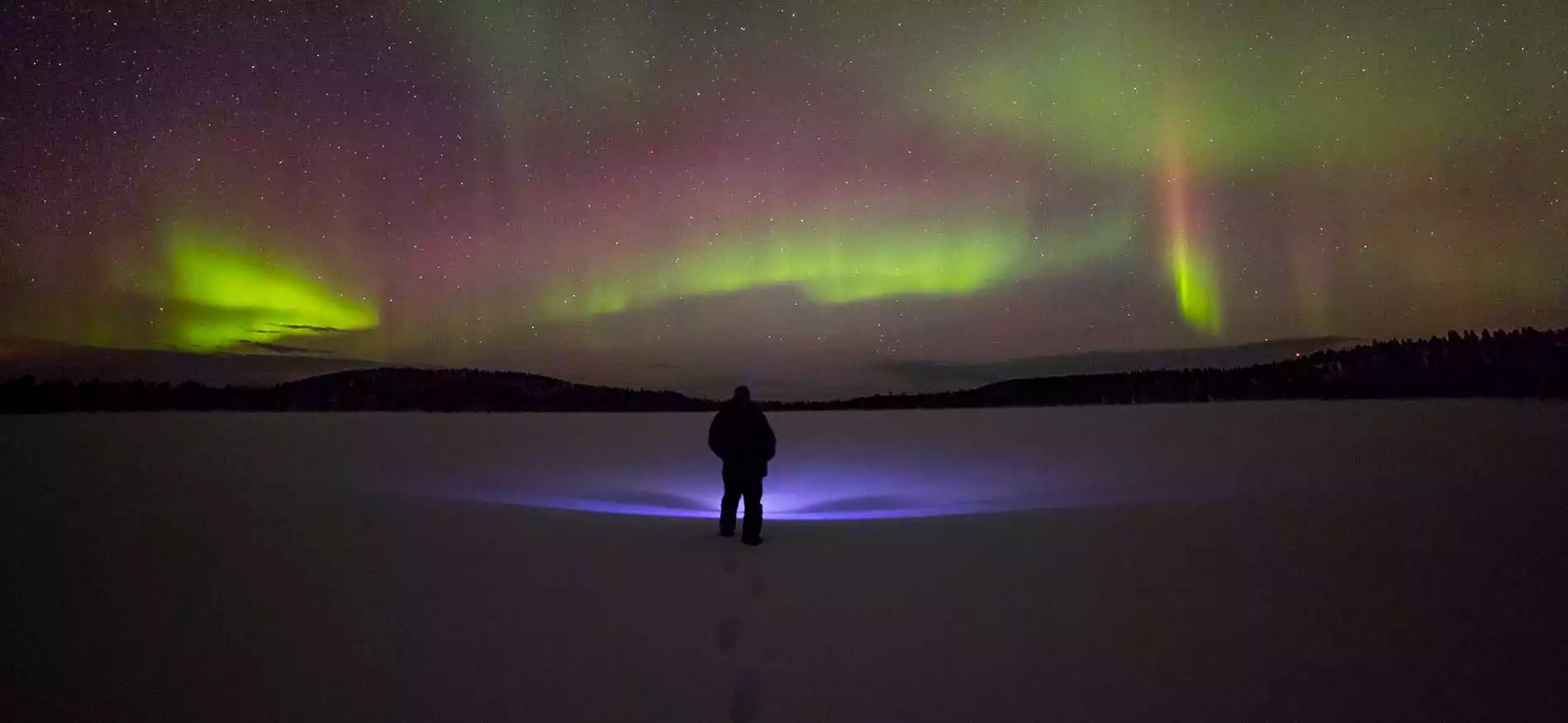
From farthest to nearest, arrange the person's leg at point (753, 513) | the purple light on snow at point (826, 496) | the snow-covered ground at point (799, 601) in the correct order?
the purple light on snow at point (826, 496), the person's leg at point (753, 513), the snow-covered ground at point (799, 601)

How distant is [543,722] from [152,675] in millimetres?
2403

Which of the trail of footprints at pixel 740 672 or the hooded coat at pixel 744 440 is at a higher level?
the hooded coat at pixel 744 440

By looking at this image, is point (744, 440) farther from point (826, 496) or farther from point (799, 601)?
point (826, 496)

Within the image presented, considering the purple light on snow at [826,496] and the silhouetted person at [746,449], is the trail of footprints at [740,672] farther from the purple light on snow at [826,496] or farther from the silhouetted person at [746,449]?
the purple light on snow at [826,496]

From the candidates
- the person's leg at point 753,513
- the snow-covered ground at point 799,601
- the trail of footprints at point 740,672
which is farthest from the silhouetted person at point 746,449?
the trail of footprints at point 740,672

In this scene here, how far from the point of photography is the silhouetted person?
8.49 meters

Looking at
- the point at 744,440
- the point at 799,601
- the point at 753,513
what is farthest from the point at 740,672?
the point at 744,440

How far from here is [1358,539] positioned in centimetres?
811

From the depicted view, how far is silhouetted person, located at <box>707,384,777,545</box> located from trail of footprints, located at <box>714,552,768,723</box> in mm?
1609

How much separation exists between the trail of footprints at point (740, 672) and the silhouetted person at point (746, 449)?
1.61m

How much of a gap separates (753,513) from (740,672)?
405cm

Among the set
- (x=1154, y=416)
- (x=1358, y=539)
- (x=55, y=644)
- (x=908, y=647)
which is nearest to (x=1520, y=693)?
(x=908, y=647)

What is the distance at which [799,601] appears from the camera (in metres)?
6.05

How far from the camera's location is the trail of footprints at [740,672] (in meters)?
3.91
